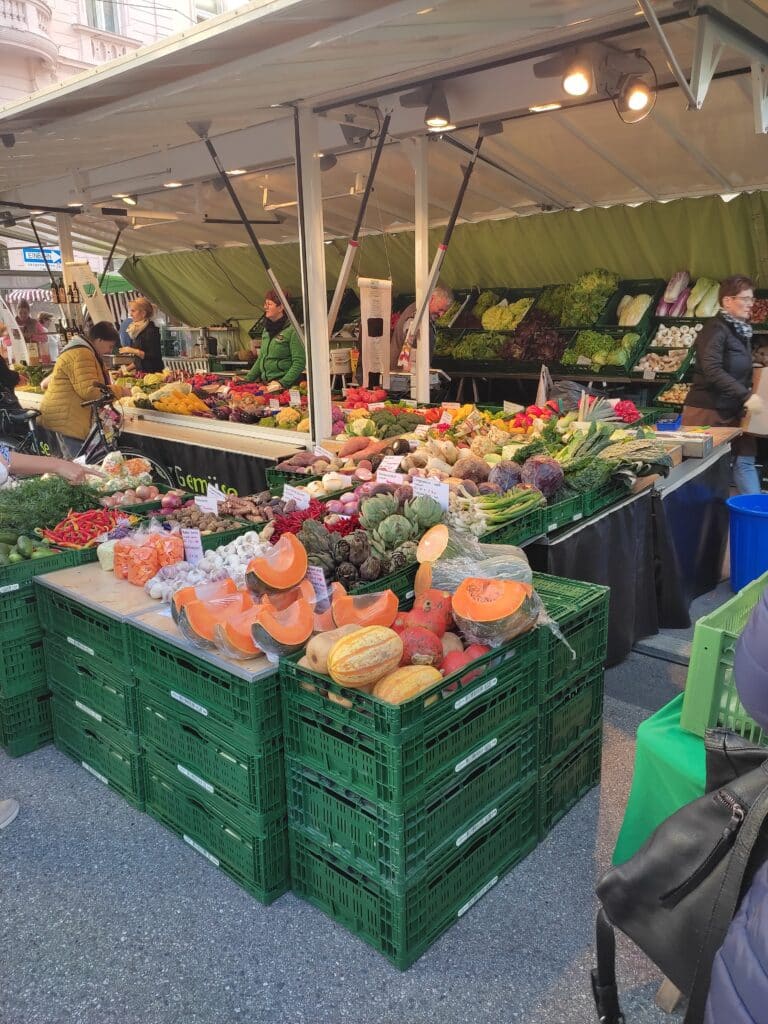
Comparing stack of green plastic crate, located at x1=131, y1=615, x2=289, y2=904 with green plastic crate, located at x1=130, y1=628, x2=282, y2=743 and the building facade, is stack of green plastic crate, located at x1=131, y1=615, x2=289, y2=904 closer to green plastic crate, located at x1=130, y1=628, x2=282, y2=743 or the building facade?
green plastic crate, located at x1=130, y1=628, x2=282, y2=743

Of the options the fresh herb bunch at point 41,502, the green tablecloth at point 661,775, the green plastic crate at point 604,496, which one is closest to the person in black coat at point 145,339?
the fresh herb bunch at point 41,502

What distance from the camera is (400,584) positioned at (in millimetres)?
3033

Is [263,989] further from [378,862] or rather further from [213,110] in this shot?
[213,110]

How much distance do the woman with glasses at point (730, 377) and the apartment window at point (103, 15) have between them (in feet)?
75.0

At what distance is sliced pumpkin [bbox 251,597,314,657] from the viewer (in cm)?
228

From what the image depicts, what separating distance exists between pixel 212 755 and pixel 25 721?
1.39 metres

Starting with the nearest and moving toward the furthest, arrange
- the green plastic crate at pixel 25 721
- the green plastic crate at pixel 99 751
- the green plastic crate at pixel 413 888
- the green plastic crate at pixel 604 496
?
the green plastic crate at pixel 413 888, the green plastic crate at pixel 99 751, the green plastic crate at pixel 25 721, the green plastic crate at pixel 604 496

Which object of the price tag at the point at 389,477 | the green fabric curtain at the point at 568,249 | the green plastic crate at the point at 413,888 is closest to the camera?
the green plastic crate at the point at 413,888

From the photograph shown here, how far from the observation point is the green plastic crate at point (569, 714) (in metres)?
2.73

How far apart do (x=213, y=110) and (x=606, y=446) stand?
3.21m

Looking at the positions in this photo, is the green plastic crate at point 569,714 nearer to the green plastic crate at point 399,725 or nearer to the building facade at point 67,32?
the green plastic crate at point 399,725

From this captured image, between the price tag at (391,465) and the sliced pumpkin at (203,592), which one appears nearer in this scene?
the sliced pumpkin at (203,592)

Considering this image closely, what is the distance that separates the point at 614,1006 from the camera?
1.67 metres

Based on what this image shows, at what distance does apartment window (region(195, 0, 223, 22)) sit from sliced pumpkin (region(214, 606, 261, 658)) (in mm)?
27922
